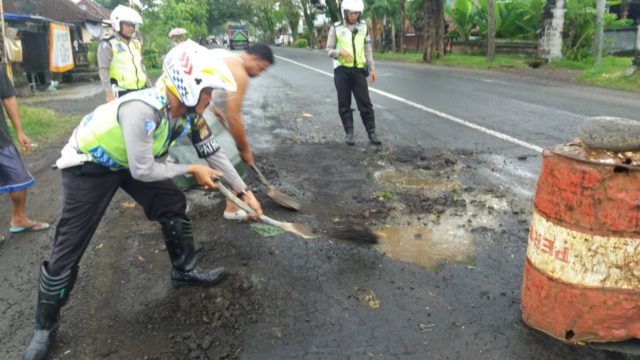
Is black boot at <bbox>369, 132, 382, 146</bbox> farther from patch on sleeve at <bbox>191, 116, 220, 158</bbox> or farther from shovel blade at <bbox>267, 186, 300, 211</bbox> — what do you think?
patch on sleeve at <bbox>191, 116, 220, 158</bbox>

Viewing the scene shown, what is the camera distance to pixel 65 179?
2662 millimetres

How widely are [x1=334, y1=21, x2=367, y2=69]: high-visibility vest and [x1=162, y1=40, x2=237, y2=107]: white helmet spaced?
4.61 m

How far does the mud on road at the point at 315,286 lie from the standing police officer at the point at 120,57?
124cm

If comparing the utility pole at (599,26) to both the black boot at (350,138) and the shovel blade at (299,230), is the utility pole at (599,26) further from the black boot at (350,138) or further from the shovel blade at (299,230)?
the shovel blade at (299,230)

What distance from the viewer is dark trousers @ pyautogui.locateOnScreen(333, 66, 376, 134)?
693cm

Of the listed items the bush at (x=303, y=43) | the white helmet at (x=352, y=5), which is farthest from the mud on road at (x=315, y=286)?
the bush at (x=303, y=43)

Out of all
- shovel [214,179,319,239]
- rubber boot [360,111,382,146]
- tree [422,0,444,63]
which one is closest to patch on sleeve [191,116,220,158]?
shovel [214,179,319,239]

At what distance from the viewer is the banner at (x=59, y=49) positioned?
572 inches

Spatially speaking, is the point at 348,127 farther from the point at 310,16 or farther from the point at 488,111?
the point at 310,16

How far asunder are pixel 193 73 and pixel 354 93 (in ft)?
15.7

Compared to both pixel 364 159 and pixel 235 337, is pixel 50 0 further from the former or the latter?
pixel 235 337

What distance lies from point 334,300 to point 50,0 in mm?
27138

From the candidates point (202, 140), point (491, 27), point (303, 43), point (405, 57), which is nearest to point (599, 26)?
point (491, 27)

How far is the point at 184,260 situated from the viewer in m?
3.15
